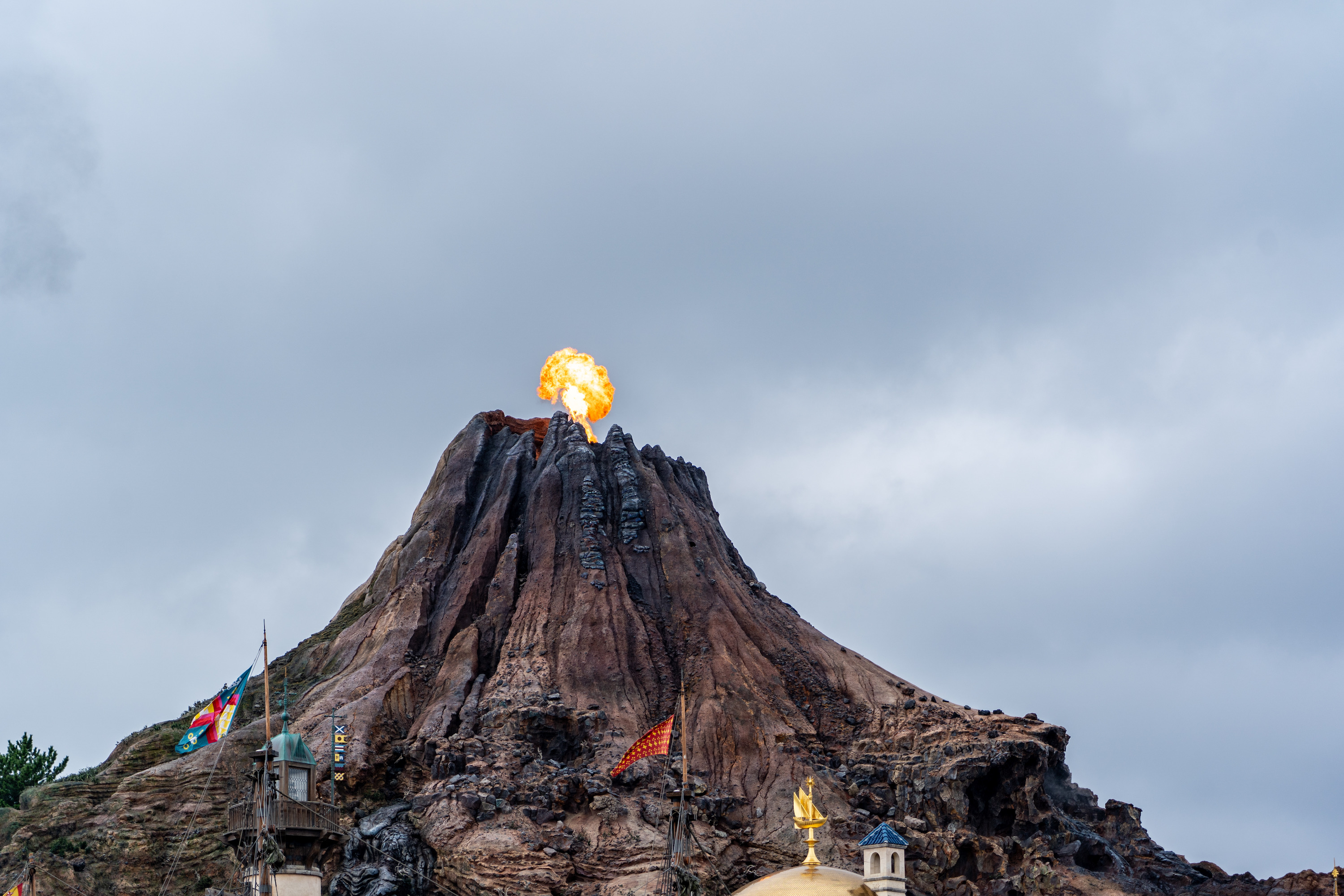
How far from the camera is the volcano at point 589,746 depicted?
75062 mm

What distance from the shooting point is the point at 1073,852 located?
80.5 metres

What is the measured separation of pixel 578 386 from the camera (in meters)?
113

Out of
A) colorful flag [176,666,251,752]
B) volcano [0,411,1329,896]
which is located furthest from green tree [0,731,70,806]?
colorful flag [176,666,251,752]

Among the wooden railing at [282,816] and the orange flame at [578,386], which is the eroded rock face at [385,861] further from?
the orange flame at [578,386]

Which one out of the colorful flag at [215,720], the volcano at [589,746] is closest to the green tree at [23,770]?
the volcano at [589,746]

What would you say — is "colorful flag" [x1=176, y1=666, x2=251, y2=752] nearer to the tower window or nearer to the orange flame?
the tower window

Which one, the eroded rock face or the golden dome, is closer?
the golden dome

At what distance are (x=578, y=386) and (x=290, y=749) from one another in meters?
58.2

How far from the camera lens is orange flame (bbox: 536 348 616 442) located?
4441 inches

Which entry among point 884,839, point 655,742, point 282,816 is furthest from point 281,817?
point 884,839

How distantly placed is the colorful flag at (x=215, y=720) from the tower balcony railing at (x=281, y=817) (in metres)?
3.31

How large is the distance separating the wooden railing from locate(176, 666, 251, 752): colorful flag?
10.6ft

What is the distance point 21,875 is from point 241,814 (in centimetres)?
1927

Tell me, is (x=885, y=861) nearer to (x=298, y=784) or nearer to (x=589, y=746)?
(x=298, y=784)
